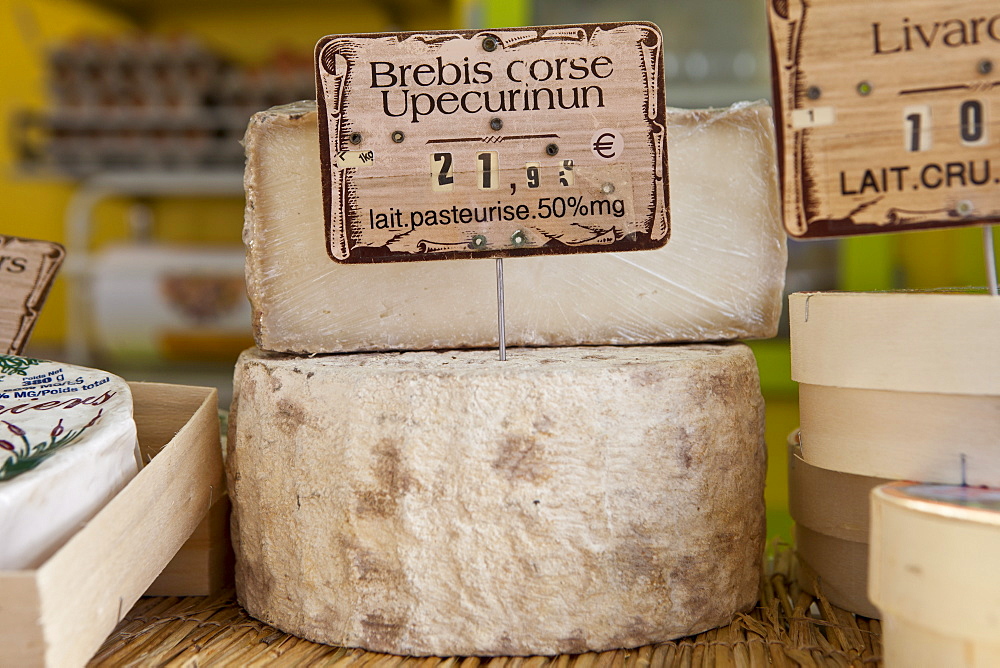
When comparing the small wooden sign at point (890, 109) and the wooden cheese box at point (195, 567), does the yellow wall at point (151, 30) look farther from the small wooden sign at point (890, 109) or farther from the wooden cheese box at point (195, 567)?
the small wooden sign at point (890, 109)

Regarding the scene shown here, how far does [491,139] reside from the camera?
849 mm

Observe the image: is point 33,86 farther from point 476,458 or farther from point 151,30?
point 476,458

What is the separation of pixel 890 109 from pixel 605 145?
26 cm

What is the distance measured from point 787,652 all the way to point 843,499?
0.18 m

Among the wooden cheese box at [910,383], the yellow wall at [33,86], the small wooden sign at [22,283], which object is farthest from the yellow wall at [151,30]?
the wooden cheese box at [910,383]

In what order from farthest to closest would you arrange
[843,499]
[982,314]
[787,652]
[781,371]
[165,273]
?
[165,273], [781,371], [843,499], [787,652], [982,314]

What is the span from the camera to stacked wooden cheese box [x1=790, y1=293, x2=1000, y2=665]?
1.96 ft

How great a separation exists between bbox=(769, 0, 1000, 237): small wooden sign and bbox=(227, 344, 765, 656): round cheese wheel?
22cm

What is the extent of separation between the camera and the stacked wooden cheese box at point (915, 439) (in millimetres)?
598

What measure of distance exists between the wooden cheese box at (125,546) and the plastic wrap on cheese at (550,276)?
14cm

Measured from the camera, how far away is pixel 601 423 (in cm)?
80

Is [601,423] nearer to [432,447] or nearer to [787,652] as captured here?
[432,447]

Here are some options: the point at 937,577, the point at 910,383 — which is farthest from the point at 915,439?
the point at 937,577

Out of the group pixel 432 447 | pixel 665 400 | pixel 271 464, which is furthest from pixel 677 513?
pixel 271 464
